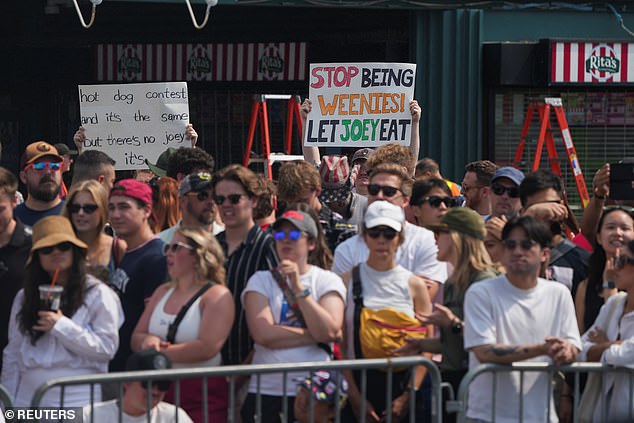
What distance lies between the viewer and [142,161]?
36.0 feet

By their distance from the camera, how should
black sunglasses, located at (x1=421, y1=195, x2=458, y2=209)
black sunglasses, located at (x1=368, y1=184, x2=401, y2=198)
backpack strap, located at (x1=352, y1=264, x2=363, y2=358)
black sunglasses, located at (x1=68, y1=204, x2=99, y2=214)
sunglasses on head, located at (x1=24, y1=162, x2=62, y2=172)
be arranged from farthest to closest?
sunglasses on head, located at (x1=24, y1=162, x2=62, y2=172) → black sunglasses, located at (x1=421, y1=195, x2=458, y2=209) → black sunglasses, located at (x1=368, y1=184, x2=401, y2=198) → black sunglasses, located at (x1=68, y1=204, x2=99, y2=214) → backpack strap, located at (x1=352, y1=264, x2=363, y2=358)

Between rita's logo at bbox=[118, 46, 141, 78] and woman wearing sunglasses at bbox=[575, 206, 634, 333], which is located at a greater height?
rita's logo at bbox=[118, 46, 141, 78]

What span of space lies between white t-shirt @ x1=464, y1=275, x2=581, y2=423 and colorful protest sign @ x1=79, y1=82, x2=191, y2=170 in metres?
5.39

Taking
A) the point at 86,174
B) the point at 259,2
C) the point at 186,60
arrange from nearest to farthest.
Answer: the point at 86,174, the point at 259,2, the point at 186,60

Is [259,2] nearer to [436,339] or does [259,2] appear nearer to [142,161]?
[142,161]

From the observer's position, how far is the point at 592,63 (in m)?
14.6

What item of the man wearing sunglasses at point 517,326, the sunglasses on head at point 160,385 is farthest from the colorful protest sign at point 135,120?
the sunglasses on head at point 160,385

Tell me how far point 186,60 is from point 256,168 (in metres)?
1.92

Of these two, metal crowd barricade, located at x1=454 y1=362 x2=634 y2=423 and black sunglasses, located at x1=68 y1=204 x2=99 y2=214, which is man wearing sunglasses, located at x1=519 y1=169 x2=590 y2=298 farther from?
black sunglasses, located at x1=68 y1=204 x2=99 y2=214

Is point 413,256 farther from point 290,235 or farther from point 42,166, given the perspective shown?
point 42,166

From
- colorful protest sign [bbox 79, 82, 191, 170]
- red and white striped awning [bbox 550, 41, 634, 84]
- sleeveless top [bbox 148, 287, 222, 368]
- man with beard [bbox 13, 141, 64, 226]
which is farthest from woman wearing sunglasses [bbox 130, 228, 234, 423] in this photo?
red and white striped awning [bbox 550, 41, 634, 84]

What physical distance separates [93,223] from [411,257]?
5.95ft

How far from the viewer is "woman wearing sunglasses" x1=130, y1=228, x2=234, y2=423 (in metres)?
6.01

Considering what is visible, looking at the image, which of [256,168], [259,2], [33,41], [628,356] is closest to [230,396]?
[628,356]
